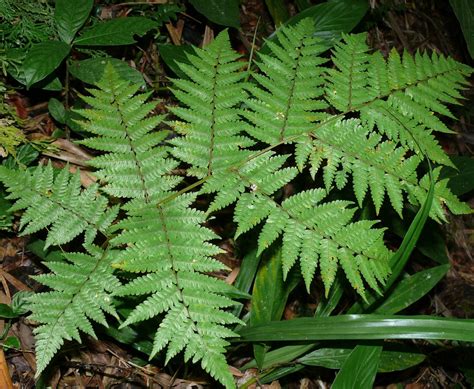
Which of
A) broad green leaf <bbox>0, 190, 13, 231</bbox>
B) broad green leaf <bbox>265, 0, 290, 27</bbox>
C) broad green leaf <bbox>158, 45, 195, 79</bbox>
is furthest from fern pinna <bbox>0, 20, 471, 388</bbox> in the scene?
broad green leaf <bbox>265, 0, 290, 27</bbox>

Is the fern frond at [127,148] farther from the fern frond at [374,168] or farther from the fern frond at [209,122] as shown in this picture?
the fern frond at [374,168]

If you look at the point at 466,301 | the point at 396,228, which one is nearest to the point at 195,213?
the point at 396,228

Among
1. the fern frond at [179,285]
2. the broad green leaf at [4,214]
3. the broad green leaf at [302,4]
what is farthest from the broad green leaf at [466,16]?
the broad green leaf at [4,214]

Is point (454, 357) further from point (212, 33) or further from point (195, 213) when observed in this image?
point (212, 33)

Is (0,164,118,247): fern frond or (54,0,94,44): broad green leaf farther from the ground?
(54,0,94,44): broad green leaf

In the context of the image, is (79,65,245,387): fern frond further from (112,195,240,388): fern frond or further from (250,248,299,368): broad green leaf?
(250,248,299,368): broad green leaf

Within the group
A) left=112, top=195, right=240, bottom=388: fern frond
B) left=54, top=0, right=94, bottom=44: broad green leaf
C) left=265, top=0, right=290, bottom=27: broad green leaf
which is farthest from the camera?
left=265, top=0, right=290, bottom=27: broad green leaf

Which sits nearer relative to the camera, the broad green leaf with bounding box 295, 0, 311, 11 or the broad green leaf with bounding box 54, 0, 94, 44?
the broad green leaf with bounding box 54, 0, 94, 44
